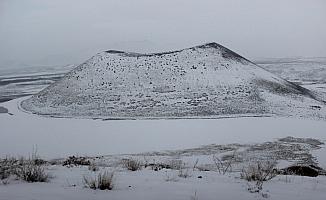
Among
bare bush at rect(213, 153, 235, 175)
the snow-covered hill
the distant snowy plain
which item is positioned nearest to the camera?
the distant snowy plain

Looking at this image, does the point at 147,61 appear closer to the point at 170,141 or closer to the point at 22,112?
the point at 22,112

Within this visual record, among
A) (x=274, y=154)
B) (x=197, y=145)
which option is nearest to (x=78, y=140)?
(x=197, y=145)

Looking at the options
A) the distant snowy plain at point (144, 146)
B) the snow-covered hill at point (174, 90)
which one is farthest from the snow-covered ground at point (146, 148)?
the snow-covered hill at point (174, 90)

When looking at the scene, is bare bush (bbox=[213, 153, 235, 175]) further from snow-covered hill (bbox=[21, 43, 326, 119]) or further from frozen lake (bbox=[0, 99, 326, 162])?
snow-covered hill (bbox=[21, 43, 326, 119])

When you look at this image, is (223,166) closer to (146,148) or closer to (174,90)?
(146,148)

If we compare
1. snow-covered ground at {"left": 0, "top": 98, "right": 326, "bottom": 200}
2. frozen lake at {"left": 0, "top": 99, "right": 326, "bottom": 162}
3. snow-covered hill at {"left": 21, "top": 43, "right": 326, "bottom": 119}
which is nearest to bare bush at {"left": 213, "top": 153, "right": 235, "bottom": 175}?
snow-covered ground at {"left": 0, "top": 98, "right": 326, "bottom": 200}

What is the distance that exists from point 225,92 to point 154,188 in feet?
102

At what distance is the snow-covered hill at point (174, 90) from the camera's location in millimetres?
31562

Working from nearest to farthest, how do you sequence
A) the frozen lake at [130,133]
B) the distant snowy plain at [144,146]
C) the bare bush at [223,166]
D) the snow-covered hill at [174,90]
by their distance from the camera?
the distant snowy plain at [144,146] → the bare bush at [223,166] → the frozen lake at [130,133] → the snow-covered hill at [174,90]

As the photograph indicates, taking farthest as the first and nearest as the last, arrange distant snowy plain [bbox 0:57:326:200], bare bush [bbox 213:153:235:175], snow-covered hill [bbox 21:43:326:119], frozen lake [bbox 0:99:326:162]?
snow-covered hill [bbox 21:43:326:119], frozen lake [bbox 0:99:326:162], bare bush [bbox 213:153:235:175], distant snowy plain [bbox 0:57:326:200]

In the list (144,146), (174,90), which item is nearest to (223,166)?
(144,146)

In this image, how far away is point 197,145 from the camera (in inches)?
788

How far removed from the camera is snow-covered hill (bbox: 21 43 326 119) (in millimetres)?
31562

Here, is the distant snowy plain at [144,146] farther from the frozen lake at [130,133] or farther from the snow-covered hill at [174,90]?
the snow-covered hill at [174,90]
